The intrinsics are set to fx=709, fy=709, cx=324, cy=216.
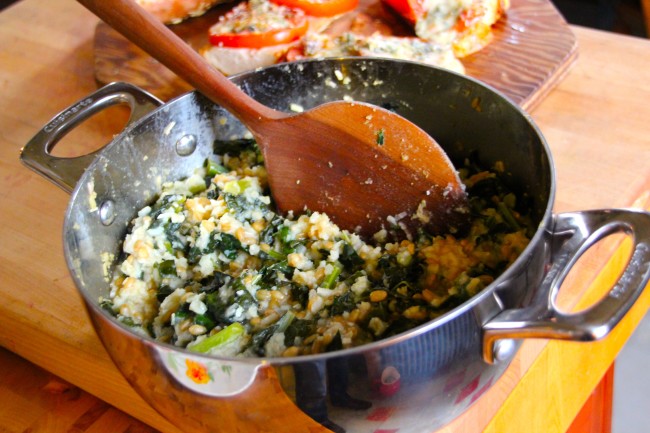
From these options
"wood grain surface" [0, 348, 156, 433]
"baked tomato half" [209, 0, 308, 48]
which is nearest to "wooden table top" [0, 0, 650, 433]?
"wood grain surface" [0, 348, 156, 433]

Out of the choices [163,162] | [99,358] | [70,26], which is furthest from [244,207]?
[70,26]

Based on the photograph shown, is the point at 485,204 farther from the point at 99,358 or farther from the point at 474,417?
the point at 99,358

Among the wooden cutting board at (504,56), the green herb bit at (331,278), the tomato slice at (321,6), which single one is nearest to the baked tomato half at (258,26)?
the tomato slice at (321,6)

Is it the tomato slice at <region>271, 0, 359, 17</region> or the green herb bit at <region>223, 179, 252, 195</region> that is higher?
the tomato slice at <region>271, 0, 359, 17</region>

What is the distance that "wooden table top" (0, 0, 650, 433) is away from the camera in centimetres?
123

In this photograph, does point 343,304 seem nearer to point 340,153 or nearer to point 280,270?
point 280,270

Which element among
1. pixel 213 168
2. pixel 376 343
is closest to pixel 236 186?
pixel 213 168

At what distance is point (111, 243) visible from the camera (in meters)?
1.27

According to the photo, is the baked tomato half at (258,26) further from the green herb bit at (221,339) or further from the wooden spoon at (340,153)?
the green herb bit at (221,339)

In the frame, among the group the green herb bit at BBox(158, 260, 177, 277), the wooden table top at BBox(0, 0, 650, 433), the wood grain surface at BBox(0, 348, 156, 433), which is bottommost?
the wood grain surface at BBox(0, 348, 156, 433)

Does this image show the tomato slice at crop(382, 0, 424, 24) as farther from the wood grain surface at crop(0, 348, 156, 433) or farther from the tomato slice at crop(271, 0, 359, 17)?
the wood grain surface at crop(0, 348, 156, 433)

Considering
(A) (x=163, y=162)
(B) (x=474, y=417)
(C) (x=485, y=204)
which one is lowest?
(B) (x=474, y=417)

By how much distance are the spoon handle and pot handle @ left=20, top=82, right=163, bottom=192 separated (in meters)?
0.12

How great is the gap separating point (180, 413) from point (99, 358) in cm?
34
